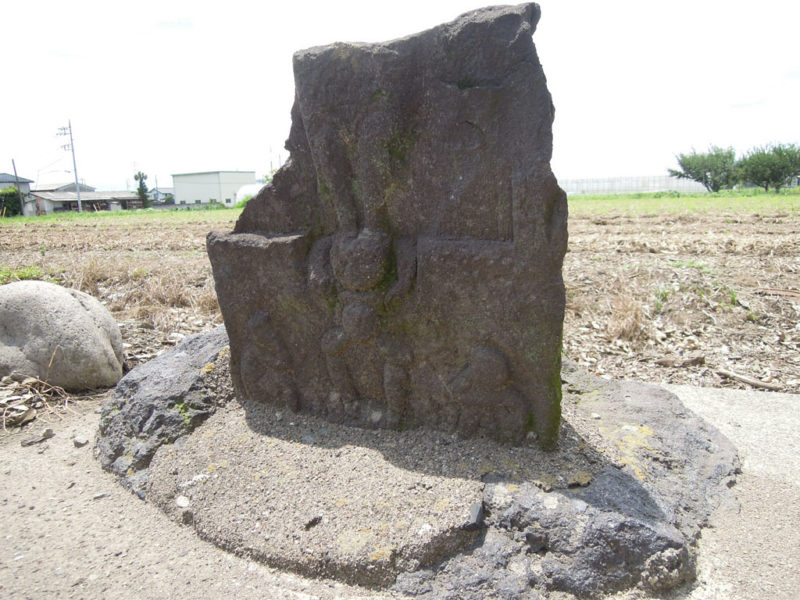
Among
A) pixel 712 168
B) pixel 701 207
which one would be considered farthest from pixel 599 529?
pixel 712 168

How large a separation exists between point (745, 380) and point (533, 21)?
274 cm

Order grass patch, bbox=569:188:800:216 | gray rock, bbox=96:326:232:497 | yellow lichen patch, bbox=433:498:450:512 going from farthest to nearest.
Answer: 1. grass patch, bbox=569:188:800:216
2. gray rock, bbox=96:326:232:497
3. yellow lichen patch, bbox=433:498:450:512

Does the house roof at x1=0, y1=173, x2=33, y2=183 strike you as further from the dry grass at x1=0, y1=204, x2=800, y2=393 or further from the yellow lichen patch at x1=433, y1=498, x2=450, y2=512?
the yellow lichen patch at x1=433, y1=498, x2=450, y2=512

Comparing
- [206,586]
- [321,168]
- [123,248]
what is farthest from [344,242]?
[123,248]

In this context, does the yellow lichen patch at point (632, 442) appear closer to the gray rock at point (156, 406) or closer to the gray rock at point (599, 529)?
the gray rock at point (599, 529)

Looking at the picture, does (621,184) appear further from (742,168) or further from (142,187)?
(142,187)

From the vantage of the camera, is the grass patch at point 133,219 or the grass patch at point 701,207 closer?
the grass patch at point 701,207

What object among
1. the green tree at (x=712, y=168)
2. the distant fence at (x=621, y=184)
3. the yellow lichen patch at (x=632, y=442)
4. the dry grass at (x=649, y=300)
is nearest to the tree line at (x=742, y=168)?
the green tree at (x=712, y=168)

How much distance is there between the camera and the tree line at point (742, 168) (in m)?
29.8

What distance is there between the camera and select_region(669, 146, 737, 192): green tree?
34438 millimetres

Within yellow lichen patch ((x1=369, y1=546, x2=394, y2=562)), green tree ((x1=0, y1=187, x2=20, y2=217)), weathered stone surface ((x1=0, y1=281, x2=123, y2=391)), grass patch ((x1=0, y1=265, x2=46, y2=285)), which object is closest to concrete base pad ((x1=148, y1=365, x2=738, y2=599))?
yellow lichen patch ((x1=369, y1=546, x2=394, y2=562))

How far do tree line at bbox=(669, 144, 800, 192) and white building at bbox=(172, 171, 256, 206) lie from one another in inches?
1287

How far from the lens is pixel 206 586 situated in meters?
1.93

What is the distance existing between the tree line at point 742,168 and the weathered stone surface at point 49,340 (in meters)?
33.0
